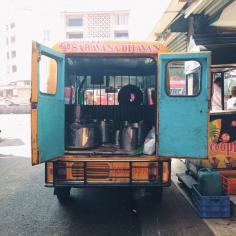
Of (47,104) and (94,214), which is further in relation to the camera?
(94,214)

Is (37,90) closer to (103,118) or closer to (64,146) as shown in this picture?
(64,146)

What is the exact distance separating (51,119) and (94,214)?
5.54 feet

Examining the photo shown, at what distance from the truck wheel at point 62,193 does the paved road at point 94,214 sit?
0.12 meters

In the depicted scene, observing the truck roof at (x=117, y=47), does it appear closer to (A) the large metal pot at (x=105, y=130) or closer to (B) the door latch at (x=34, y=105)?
(B) the door latch at (x=34, y=105)

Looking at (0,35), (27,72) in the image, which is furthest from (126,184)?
(0,35)

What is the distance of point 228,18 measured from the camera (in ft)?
27.3

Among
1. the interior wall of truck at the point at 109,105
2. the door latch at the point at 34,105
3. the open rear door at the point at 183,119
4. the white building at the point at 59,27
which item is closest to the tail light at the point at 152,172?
the open rear door at the point at 183,119

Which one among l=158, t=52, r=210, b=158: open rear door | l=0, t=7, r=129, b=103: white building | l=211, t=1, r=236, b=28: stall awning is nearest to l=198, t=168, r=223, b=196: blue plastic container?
l=158, t=52, r=210, b=158: open rear door

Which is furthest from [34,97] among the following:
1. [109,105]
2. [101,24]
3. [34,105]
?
[101,24]

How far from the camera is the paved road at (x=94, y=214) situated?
4.72m

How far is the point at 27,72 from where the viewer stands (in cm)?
6269

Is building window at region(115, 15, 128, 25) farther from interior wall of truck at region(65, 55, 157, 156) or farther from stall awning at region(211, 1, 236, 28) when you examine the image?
interior wall of truck at region(65, 55, 157, 156)

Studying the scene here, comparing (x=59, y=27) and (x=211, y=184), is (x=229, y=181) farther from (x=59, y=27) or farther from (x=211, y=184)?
(x=59, y=27)

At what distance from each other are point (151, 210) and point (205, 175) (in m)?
1.04
